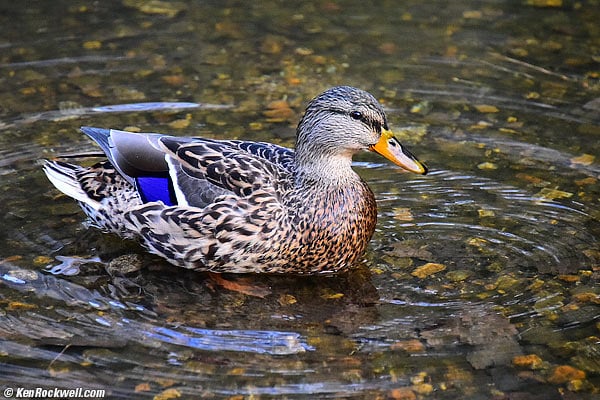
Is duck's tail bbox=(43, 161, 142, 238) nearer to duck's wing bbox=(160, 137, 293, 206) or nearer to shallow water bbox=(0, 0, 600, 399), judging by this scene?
shallow water bbox=(0, 0, 600, 399)

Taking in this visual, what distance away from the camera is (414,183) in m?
8.07

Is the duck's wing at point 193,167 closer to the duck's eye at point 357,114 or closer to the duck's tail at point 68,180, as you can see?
the duck's tail at point 68,180

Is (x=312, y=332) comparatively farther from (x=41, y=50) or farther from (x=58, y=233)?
(x=41, y=50)

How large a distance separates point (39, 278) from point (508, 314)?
3101 millimetres

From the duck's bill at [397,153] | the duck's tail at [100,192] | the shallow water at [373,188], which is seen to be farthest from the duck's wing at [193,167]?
the duck's bill at [397,153]

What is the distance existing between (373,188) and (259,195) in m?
1.55

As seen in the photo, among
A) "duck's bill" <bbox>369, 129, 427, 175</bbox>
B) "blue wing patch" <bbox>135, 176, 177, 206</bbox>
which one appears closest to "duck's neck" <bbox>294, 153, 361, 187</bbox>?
"duck's bill" <bbox>369, 129, 427, 175</bbox>

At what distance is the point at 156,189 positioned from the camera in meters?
6.93

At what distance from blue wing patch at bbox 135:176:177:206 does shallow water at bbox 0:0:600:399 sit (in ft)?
1.66

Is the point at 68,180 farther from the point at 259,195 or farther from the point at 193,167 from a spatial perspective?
the point at 259,195

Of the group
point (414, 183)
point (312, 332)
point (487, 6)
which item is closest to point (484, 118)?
point (414, 183)

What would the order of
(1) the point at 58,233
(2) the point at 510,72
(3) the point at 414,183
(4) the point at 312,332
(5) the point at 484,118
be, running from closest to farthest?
(4) the point at 312,332 → (1) the point at 58,233 → (3) the point at 414,183 → (5) the point at 484,118 → (2) the point at 510,72

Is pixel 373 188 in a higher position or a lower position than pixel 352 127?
lower
